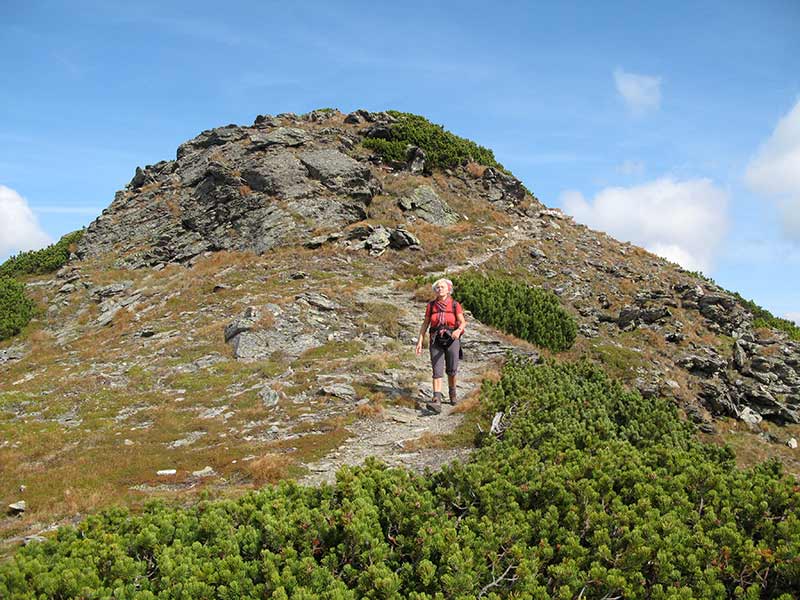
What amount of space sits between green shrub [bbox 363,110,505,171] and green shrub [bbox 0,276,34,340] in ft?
85.5

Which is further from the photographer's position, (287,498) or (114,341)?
(114,341)

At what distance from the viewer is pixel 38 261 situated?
123 feet

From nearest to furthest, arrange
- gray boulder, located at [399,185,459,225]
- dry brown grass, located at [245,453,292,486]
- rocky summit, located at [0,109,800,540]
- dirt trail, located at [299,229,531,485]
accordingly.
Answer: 1. dry brown grass, located at [245,453,292,486]
2. dirt trail, located at [299,229,531,485]
3. rocky summit, located at [0,109,800,540]
4. gray boulder, located at [399,185,459,225]

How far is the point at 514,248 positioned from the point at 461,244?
A: 3.46 m

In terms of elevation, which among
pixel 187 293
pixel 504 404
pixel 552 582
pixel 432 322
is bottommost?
Answer: pixel 552 582

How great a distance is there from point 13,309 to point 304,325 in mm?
19644

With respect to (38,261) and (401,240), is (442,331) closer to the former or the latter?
(401,240)

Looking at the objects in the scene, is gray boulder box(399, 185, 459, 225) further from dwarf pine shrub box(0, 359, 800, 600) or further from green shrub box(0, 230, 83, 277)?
dwarf pine shrub box(0, 359, 800, 600)

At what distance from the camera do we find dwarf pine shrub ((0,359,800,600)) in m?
4.44

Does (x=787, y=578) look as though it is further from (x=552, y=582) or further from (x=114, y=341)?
(x=114, y=341)

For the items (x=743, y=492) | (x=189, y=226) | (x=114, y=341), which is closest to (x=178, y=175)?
(x=189, y=226)

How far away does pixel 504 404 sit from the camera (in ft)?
36.0

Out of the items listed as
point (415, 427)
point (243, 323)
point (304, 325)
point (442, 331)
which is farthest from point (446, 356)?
point (243, 323)

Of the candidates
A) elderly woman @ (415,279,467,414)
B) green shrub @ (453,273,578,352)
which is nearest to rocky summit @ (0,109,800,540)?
green shrub @ (453,273,578,352)
